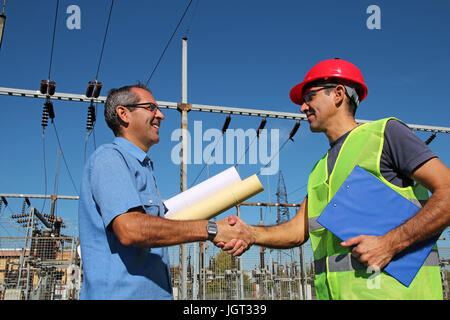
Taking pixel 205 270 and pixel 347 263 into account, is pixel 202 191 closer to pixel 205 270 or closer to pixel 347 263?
pixel 347 263

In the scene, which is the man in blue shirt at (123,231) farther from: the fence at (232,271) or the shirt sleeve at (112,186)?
the fence at (232,271)

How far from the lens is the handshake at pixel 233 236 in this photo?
267 cm

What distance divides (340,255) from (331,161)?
2.28 ft

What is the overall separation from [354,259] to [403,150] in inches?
26.1

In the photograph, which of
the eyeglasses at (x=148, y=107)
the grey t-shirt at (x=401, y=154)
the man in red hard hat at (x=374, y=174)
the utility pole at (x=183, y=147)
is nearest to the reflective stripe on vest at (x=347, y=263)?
the man in red hard hat at (x=374, y=174)

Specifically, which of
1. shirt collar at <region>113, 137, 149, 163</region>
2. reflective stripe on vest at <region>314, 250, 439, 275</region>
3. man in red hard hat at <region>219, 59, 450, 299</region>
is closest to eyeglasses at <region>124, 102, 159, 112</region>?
shirt collar at <region>113, 137, 149, 163</region>

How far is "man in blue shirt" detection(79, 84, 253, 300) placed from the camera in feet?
6.81

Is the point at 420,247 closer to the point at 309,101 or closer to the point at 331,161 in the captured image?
the point at 331,161

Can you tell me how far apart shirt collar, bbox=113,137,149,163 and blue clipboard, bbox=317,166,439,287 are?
1266mm

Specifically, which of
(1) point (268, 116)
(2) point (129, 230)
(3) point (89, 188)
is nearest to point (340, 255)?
(2) point (129, 230)

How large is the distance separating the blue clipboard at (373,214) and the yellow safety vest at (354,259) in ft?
0.17

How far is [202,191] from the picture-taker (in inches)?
109
